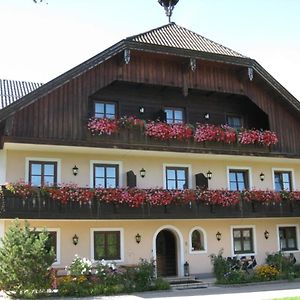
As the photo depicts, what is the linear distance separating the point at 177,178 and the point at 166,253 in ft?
10.9

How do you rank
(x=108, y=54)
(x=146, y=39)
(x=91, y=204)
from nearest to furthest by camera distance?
(x=91, y=204)
(x=108, y=54)
(x=146, y=39)

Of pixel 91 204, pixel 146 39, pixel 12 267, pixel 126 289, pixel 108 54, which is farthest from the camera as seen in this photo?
pixel 146 39

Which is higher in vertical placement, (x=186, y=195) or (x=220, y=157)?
(x=220, y=157)

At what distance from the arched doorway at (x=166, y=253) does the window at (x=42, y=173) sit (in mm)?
5433

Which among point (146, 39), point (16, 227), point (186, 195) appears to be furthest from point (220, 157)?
point (16, 227)

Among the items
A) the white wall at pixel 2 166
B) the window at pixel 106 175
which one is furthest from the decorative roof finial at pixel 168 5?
the white wall at pixel 2 166

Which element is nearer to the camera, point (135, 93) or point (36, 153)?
point (36, 153)

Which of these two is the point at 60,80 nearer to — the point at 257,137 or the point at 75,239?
the point at 75,239

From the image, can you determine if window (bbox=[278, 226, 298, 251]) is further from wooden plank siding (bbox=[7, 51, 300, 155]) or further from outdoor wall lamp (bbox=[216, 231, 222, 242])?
wooden plank siding (bbox=[7, 51, 300, 155])

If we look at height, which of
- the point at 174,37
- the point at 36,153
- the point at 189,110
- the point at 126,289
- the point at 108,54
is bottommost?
the point at 126,289

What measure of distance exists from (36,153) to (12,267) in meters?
5.44

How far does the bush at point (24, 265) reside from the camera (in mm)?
14875

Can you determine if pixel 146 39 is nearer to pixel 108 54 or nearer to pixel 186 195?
pixel 108 54

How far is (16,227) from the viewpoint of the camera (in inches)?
613
